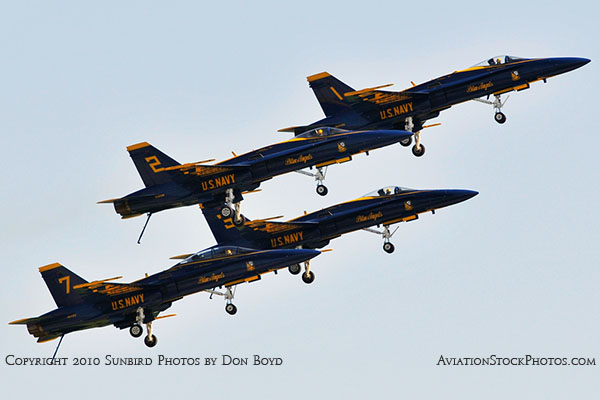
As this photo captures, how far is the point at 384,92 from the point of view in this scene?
70500mm

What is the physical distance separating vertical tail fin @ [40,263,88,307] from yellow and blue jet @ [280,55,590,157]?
1303 centimetres

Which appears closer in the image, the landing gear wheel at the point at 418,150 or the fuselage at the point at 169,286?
the fuselage at the point at 169,286

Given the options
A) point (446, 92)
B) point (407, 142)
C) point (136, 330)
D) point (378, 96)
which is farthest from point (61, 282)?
point (446, 92)

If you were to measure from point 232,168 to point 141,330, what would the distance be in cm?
929

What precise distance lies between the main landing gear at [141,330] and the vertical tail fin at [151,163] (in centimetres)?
651

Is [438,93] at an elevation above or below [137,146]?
above

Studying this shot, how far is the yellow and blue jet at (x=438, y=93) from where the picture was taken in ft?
233

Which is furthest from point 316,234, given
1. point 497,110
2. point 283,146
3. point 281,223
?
point 497,110

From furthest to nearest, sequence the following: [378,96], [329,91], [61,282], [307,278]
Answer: [329,91]
[307,278]
[378,96]
[61,282]

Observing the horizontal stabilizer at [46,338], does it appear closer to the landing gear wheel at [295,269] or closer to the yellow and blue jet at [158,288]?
the yellow and blue jet at [158,288]

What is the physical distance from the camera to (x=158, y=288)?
6869 cm

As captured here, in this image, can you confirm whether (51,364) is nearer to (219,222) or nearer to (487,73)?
(219,222)

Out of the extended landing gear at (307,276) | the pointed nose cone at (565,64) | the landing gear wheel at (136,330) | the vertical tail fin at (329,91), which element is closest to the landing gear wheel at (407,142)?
the vertical tail fin at (329,91)

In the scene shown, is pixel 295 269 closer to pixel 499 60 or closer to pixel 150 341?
pixel 150 341
